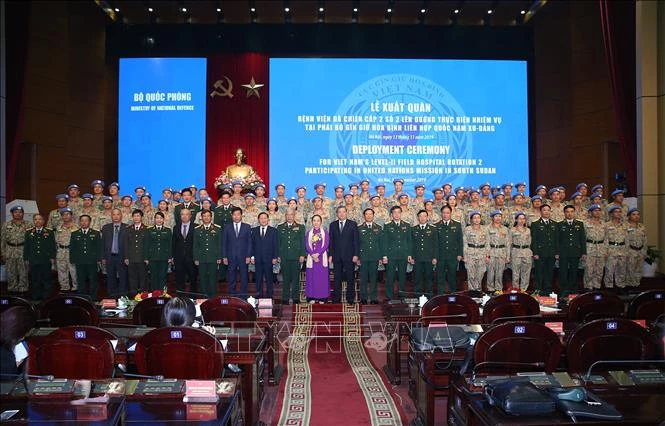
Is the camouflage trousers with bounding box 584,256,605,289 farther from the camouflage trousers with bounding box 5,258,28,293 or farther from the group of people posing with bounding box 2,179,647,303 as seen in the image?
the camouflage trousers with bounding box 5,258,28,293

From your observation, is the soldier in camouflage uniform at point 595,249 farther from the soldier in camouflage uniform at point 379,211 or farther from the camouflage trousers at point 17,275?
the camouflage trousers at point 17,275

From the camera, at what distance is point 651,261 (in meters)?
8.21

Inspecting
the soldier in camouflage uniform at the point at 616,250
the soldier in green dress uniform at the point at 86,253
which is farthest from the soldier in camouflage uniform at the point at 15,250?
the soldier in camouflage uniform at the point at 616,250

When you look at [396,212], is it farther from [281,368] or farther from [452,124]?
[452,124]

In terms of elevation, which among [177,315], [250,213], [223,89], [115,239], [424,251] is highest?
[223,89]

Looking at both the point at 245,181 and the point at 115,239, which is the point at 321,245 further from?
the point at 245,181

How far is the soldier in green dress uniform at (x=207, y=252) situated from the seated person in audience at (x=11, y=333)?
5437 millimetres

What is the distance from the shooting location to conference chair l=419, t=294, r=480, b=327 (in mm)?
3824

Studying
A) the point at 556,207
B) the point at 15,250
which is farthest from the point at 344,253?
the point at 15,250

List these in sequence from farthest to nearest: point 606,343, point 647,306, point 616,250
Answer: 1. point 616,250
2. point 647,306
3. point 606,343

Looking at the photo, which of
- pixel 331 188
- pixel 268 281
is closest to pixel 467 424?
pixel 268 281

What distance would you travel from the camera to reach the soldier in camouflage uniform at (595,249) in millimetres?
8484

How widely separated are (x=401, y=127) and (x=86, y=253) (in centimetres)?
680

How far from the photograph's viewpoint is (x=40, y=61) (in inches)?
453
